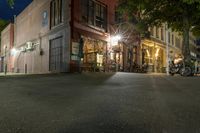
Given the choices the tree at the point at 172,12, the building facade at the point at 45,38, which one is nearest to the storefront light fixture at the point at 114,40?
the tree at the point at 172,12

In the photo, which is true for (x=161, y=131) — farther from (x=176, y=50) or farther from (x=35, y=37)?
(x=176, y=50)

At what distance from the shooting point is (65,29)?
17641mm

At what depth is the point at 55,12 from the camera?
19.9m

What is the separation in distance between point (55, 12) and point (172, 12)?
10420mm

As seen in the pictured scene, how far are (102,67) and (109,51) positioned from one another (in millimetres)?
1958

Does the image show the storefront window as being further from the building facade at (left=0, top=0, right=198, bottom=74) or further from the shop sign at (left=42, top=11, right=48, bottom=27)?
the shop sign at (left=42, top=11, right=48, bottom=27)

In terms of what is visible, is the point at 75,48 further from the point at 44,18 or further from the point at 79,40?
the point at 44,18

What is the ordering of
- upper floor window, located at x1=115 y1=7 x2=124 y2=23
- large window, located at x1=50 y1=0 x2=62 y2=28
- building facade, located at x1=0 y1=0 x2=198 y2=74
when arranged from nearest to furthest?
building facade, located at x1=0 y1=0 x2=198 y2=74, large window, located at x1=50 y1=0 x2=62 y2=28, upper floor window, located at x1=115 y1=7 x2=124 y2=23

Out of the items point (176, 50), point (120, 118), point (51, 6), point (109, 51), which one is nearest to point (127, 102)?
point (120, 118)

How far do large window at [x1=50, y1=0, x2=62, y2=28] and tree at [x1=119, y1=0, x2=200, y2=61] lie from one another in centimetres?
560

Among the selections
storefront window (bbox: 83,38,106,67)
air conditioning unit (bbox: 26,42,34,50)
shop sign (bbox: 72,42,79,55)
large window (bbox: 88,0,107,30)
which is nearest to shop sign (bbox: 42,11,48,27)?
air conditioning unit (bbox: 26,42,34,50)

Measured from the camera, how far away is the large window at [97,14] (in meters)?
19.4

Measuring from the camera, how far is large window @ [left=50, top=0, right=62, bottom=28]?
19106 millimetres

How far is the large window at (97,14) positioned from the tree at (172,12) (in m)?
2.96
